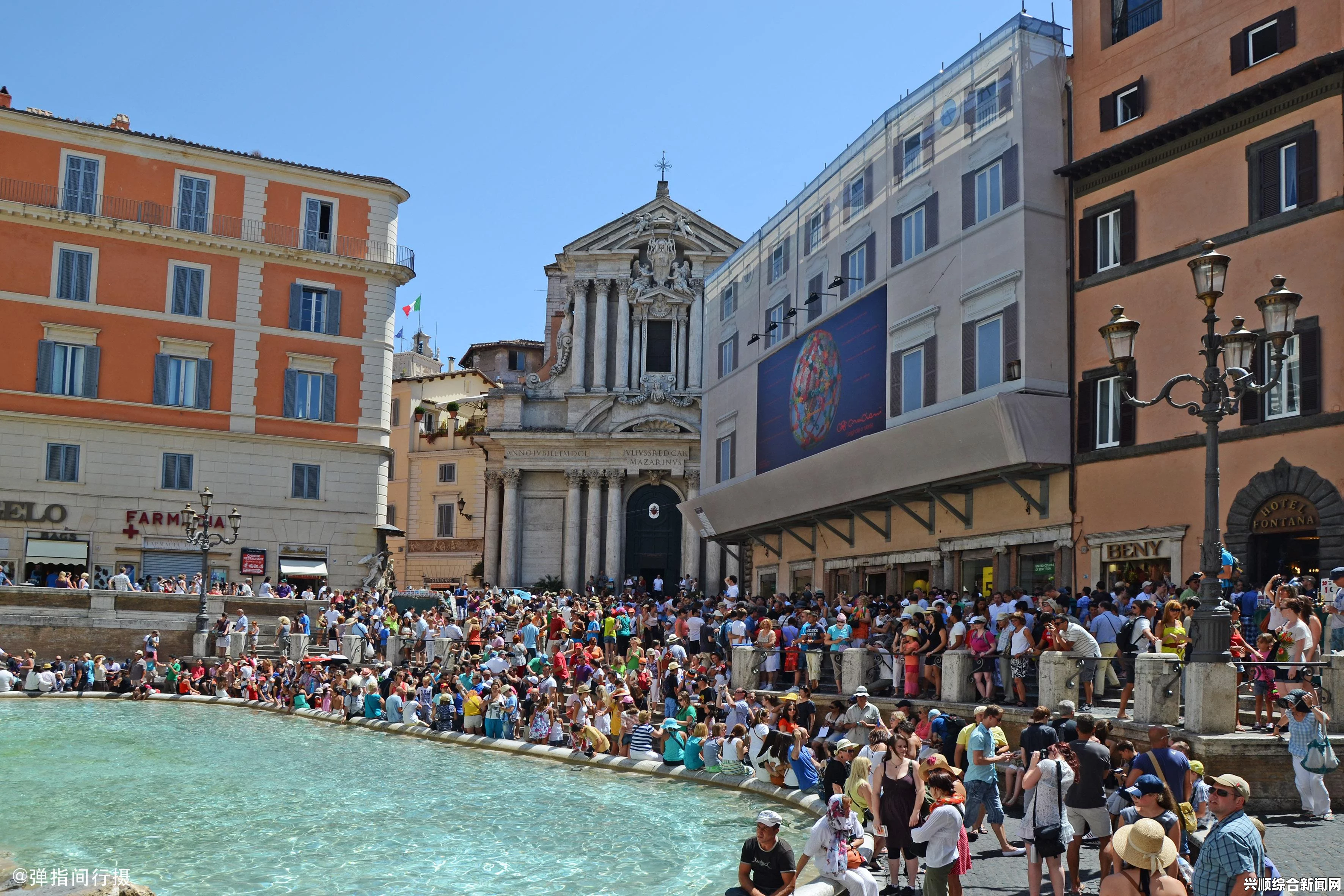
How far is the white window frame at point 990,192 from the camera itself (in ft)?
82.3

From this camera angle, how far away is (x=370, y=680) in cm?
2967

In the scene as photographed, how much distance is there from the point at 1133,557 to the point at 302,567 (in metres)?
27.0

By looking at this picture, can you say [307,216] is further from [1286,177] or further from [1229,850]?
[1229,850]

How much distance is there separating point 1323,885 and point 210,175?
127ft

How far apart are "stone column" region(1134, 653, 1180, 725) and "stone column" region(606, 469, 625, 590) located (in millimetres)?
38405

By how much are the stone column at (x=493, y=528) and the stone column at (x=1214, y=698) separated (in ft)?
138

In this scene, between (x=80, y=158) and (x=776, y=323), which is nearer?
(x=776, y=323)

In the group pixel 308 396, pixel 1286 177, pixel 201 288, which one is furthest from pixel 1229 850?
pixel 201 288

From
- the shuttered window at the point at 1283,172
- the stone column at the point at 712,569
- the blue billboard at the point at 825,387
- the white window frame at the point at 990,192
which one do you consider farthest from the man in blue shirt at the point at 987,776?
the stone column at the point at 712,569

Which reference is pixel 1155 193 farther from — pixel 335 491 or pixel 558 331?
pixel 558 331

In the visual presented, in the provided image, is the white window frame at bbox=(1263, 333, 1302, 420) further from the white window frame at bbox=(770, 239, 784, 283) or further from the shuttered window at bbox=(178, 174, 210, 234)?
the shuttered window at bbox=(178, 174, 210, 234)

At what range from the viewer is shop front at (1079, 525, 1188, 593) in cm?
2162

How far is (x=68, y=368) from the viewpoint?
39.4 metres

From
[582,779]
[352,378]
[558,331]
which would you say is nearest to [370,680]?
[582,779]
